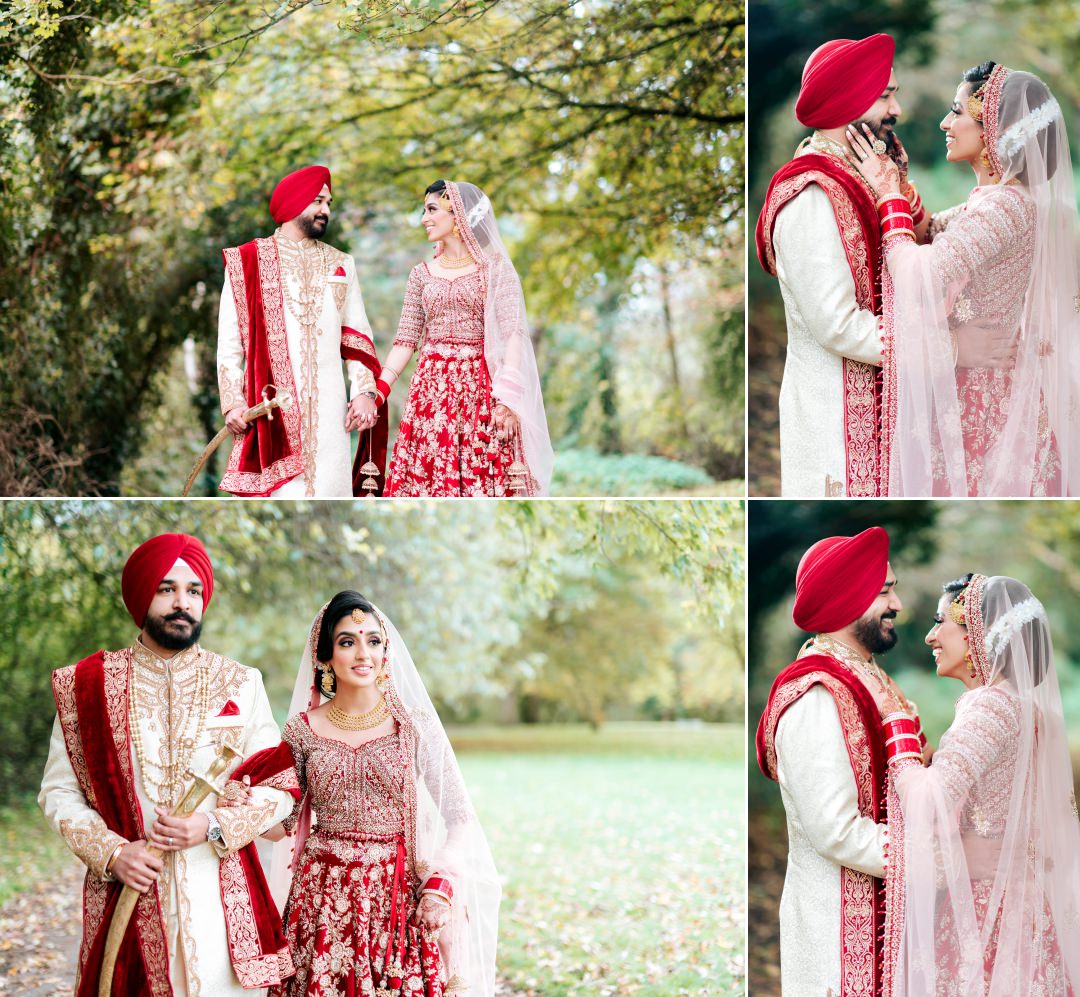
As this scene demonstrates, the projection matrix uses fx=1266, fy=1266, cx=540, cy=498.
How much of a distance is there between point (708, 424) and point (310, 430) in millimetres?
3728

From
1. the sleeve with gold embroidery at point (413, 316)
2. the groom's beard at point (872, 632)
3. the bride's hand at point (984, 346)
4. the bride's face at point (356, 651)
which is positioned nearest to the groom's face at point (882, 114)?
the bride's hand at point (984, 346)

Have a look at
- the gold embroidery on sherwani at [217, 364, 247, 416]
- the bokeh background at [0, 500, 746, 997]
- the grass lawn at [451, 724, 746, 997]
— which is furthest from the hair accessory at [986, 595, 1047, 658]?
the grass lawn at [451, 724, 746, 997]

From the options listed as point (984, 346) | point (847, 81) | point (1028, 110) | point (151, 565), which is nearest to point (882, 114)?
point (847, 81)

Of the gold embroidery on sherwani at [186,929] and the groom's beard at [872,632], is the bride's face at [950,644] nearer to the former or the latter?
the groom's beard at [872,632]

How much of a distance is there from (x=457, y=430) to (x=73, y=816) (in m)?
1.82

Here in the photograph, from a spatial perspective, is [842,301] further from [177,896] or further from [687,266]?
[687,266]

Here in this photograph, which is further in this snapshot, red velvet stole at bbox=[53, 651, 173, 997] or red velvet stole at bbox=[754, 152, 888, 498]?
red velvet stole at bbox=[754, 152, 888, 498]

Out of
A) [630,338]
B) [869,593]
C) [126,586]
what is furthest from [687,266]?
[126,586]

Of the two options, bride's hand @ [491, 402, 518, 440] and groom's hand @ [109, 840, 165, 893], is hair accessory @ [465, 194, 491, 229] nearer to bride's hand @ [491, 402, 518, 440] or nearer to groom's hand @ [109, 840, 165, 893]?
bride's hand @ [491, 402, 518, 440]

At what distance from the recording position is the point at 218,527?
6875mm

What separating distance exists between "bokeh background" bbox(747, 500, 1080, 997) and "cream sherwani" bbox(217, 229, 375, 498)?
111 inches

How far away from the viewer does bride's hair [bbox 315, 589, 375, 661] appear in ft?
12.1

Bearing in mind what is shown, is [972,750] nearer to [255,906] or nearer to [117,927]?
[255,906]

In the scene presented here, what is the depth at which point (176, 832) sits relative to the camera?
3393mm
